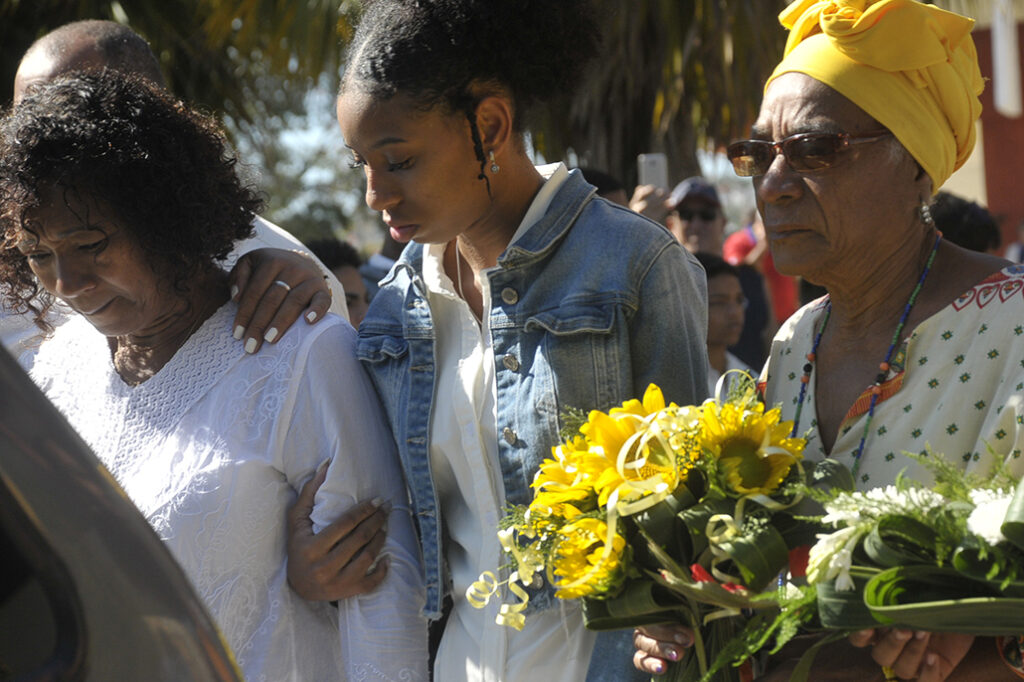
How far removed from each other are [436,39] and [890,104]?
1.02 metres

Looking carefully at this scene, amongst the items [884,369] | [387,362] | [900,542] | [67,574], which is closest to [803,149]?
[884,369]

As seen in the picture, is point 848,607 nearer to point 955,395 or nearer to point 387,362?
point 955,395

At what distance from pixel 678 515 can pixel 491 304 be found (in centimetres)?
83

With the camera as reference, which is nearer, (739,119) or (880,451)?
(880,451)

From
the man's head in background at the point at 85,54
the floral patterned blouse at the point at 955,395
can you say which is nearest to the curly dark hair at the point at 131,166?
the man's head in background at the point at 85,54

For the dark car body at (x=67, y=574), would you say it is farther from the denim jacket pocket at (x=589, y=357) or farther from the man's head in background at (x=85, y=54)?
the man's head in background at (x=85, y=54)

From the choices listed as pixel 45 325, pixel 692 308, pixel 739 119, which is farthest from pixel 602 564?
pixel 739 119

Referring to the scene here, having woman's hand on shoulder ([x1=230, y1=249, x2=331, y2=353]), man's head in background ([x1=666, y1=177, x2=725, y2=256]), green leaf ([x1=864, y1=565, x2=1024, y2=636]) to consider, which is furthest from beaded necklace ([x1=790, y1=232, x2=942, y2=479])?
man's head in background ([x1=666, y1=177, x2=725, y2=256])

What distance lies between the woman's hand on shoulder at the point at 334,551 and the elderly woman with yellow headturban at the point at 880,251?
681 mm

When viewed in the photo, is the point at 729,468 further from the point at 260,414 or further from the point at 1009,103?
the point at 1009,103

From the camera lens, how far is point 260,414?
266cm

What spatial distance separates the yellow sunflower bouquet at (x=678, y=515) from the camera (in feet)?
6.37

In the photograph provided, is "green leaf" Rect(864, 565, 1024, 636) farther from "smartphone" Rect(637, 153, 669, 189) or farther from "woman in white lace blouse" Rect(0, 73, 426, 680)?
"smartphone" Rect(637, 153, 669, 189)

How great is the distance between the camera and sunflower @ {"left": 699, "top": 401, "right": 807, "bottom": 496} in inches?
78.4
